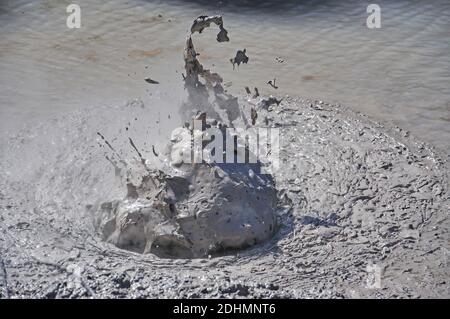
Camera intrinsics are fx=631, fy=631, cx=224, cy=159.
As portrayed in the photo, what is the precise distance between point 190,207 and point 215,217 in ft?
Answer: 0.58

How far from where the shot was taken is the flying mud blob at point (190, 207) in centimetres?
404

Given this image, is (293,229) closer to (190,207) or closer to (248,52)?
(190,207)

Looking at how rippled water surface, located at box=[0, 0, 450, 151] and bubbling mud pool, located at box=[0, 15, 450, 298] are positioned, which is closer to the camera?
bubbling mud pool, located at box=[0, 15, 450, 298]

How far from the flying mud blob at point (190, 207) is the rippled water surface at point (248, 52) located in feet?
4.92

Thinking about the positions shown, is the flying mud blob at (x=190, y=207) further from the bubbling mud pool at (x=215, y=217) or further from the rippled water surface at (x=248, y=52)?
the rippled water surface at (x=248, y=52)

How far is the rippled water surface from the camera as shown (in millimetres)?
6105

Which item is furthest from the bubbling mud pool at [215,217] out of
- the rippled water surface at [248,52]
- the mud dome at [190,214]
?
the rippled water surface at [248,52]

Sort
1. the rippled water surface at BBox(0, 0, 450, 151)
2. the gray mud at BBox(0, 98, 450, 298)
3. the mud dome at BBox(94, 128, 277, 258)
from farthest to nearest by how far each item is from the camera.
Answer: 1. the rippled water surface at BBox(0, 0, 450, 151)
2. the mud dome at BBox(94, 128, 277, 258)
3. the gray mud at BBox(0, 98, 450, 298)

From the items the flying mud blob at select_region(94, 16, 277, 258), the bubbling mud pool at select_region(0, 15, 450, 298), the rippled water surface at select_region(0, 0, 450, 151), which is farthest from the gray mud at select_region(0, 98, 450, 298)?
the rippled water surface at select_region(0, 0, 450, 151)

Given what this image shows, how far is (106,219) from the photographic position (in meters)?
4.28

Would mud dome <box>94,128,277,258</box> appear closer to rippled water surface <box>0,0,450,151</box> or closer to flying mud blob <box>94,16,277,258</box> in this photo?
flying mud blob <box>94,16,277,258</box>

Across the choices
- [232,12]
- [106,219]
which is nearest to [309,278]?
[106,219]

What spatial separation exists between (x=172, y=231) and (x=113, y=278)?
0.51 m

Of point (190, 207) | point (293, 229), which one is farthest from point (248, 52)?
point (190, 207)
